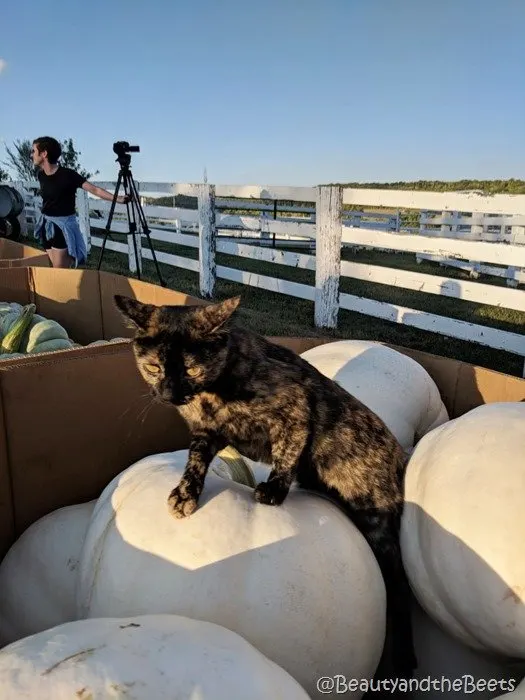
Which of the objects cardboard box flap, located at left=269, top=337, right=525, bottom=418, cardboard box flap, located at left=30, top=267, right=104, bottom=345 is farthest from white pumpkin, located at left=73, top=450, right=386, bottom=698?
cardboard box flap, located at left=30, top=267, right=104, bottom=345

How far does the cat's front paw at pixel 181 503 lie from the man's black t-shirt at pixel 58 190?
573 cm

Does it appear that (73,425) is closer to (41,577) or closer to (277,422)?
(41,577)

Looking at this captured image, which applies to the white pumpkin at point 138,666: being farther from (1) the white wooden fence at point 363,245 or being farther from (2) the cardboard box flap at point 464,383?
(1) the white wooden fence at point 363,245

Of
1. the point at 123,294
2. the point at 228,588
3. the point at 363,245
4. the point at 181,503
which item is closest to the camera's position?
the point at 228,588

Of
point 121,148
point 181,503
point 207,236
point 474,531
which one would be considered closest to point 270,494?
point 181,503

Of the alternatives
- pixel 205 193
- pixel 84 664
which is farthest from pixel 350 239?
pixel 84 664

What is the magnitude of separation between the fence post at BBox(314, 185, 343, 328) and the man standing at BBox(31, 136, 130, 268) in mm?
2343

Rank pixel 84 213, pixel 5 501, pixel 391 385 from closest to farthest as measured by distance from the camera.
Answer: pixel 5 501, pixel 391 385, pixel 84 213

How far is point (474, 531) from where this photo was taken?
1.48 metres

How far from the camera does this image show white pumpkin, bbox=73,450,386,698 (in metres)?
1.39

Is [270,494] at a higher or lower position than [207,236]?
lower

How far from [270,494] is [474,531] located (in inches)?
22.0

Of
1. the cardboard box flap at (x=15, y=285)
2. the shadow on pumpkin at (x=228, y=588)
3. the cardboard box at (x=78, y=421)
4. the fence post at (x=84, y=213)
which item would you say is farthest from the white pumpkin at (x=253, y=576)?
the fence post at (x=84, y=213)

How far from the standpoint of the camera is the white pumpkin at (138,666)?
883mm
